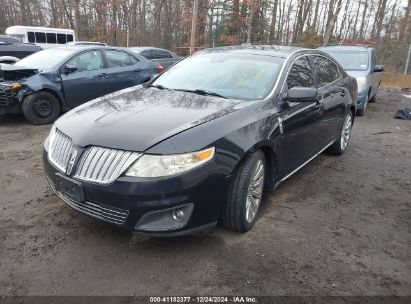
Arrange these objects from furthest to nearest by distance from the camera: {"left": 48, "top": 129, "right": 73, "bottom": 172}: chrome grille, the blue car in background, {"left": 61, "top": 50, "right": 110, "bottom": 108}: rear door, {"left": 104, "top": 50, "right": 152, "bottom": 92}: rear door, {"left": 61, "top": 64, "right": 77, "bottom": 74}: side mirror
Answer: the blue car in background < {"left": 104, "top": 50, "right": 152, "bottom": 92}: rear door < {"left": 61, "top": 50, "right": 110, "bottom": 108}: rear door < {"left": 61, "top": 64, "right": 77, "bottom": 74}: side mirror < {"left": 48, "top": 129, "right": 73, "bottom": 172}: chrome grille

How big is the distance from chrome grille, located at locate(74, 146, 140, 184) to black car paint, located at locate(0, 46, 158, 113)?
16.1ft

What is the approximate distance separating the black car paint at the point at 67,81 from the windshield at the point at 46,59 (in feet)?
0.63

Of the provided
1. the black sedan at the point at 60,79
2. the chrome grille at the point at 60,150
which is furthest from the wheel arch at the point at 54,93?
the chrome grille at the point at 60,150

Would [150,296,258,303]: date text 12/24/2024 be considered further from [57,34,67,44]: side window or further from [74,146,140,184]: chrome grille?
[57,34,67,44]: side window

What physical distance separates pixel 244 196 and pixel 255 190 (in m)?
0.38

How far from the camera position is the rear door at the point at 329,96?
479 centimetres

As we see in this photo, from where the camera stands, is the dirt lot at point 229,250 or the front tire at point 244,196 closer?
the dirt lot at point 229,250

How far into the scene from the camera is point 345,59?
9945 millimetres

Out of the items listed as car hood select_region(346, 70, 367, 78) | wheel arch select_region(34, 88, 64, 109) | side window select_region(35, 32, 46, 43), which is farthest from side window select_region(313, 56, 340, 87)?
side window select_region(35, 32, 46, 43)

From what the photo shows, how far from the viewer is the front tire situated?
10.4 feet

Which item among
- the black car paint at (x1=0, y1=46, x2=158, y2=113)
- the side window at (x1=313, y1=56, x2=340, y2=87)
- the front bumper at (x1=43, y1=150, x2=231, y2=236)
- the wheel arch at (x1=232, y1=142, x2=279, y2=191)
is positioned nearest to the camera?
the front bumper at (x1=43, y1=150, x2=231, y2=236)

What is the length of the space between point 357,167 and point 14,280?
4.68 meters

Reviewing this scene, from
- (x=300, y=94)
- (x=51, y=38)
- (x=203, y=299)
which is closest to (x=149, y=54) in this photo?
(x=300, y=94)

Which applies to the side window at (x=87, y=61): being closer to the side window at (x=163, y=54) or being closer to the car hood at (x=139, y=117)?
the car hood at (x=139, y=117)
